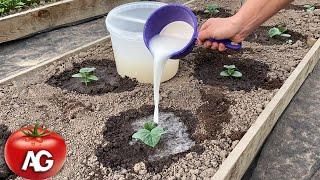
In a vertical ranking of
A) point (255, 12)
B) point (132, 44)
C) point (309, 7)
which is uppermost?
point (255, 12)

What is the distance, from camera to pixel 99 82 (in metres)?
2.68

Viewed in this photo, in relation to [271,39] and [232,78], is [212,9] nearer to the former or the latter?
[271,39]

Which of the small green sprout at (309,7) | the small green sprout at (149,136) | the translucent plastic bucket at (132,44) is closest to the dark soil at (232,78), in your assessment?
the translucent plastic bucket at (132,44)

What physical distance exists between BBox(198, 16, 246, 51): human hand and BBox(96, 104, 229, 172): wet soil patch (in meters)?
0.42

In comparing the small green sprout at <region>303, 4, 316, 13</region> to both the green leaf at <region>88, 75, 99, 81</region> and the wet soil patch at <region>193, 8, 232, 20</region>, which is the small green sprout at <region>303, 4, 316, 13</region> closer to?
the wet soil patch at <region>193, 8, 232, 20</region>

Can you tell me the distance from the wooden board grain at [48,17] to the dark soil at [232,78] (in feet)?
5.07

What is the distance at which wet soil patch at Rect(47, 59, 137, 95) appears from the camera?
2592 millimetres

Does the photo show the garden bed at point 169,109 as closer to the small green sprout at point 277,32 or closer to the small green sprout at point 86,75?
the small green sprout at point 86,75

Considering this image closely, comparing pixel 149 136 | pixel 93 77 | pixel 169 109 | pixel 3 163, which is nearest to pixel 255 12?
pixel 169 109

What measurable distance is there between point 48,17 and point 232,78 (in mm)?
1986

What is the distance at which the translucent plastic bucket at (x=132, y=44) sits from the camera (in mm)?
2494

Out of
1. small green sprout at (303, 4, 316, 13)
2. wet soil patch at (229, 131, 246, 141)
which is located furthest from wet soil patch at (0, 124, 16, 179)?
small green sprout at (303, 4, 316, 13)

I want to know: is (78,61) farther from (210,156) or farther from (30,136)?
(30,136)

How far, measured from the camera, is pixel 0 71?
10.9ft
